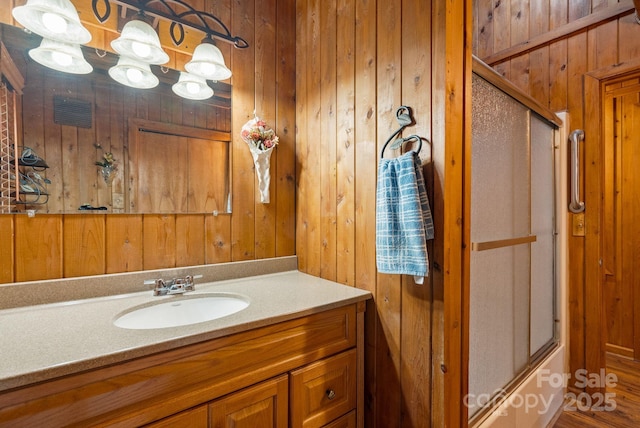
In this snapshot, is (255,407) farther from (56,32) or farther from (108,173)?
(56,32)

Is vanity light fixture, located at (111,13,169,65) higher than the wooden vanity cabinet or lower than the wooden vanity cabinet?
higher

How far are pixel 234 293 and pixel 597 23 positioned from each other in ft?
8.87

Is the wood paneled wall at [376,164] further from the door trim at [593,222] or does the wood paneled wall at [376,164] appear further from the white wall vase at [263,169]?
the door trim at [593,222]

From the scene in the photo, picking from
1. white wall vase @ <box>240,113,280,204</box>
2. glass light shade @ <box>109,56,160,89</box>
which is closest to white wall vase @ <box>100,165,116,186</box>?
glass light shade @ <box>109,56,160,89</box>

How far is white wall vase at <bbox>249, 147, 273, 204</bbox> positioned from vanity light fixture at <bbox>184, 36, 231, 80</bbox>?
15.0 inches

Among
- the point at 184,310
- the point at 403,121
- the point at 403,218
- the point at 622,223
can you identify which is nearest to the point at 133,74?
the point at 184,310

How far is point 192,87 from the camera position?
4.77ft

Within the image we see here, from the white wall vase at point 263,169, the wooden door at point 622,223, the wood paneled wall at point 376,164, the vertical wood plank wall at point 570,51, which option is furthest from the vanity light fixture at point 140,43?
the wooden door at point 622,223

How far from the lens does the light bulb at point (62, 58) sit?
1.14 meters

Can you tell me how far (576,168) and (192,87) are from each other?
2366 mm

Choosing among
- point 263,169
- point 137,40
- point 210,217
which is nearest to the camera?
point 137,40

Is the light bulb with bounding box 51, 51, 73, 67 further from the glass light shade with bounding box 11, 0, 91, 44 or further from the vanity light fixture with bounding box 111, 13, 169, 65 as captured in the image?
the vanity light fixture with bounding box 111, 13, 169, 65

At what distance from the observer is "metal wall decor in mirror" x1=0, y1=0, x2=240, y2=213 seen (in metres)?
1.14

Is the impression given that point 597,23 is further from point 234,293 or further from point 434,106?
point 234,293
